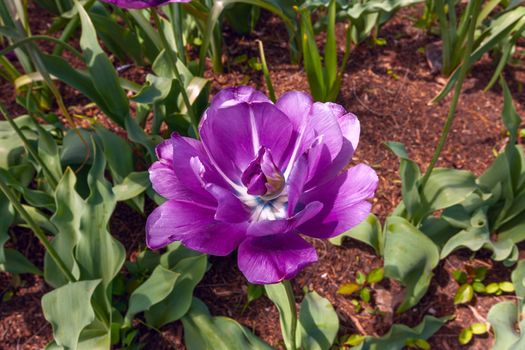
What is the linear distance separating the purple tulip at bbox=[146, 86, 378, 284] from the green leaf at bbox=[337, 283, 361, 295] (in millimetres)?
878

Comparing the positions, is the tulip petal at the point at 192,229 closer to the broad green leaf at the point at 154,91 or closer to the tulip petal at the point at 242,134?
the tulip petal at the point at 242,134

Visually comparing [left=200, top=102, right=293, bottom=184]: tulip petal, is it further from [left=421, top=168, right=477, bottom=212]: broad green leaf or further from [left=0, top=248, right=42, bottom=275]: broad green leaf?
[left=0, top=248, right=42, bottom=275]: broad green leaf

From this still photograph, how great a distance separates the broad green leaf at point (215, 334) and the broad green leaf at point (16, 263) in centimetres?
58

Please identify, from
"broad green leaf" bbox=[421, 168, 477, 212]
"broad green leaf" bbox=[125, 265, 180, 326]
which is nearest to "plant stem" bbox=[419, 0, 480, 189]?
"broad green leaf" bbox=[421, 168, 477, 212]

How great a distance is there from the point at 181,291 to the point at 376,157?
989mm

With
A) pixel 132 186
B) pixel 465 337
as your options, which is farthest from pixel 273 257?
pixel 465 337

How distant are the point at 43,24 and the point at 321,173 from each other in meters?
2.45

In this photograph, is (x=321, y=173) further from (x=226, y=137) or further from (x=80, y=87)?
(x=80, y=87)

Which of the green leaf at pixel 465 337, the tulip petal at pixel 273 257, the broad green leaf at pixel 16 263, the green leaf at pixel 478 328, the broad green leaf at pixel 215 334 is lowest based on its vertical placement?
the green leaf at pixel 465 337

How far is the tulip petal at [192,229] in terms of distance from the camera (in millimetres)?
806

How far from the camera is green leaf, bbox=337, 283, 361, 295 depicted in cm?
170

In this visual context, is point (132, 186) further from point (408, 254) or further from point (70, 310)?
point (408, 254)

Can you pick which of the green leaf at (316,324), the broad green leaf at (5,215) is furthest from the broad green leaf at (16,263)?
the green leaf at (316,324)

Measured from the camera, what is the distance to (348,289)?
170 centimetres
